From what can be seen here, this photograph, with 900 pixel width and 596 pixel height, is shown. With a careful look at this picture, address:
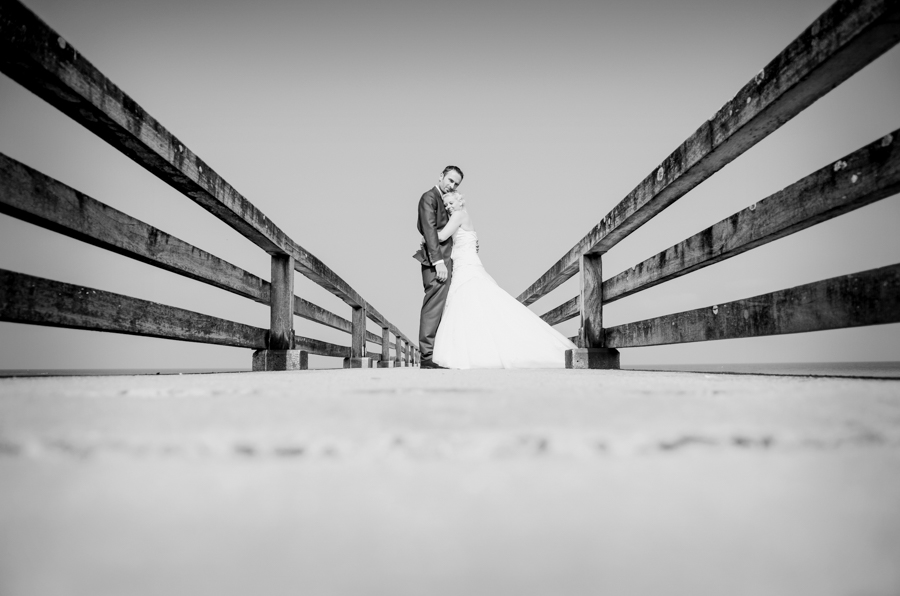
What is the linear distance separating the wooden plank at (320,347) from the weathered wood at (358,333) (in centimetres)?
28

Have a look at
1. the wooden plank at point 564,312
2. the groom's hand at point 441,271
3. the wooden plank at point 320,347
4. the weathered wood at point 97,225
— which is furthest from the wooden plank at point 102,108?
the wooden plank at point 564,312

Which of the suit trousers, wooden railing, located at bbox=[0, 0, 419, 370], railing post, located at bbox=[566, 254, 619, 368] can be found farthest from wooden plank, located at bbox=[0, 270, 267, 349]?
railing post, located at bbox=[566, 254, 619, 368]

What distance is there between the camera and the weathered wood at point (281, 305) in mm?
2939

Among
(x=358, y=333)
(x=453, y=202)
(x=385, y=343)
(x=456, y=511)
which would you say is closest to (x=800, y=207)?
(x=456, y=511)

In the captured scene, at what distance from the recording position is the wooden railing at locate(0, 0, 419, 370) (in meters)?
1.18

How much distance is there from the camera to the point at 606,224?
8.96 ft

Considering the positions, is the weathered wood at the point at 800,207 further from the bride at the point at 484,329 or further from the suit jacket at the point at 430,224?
the suit jacket at the point at 430,224

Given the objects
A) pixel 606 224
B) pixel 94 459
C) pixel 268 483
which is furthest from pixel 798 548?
pixel 606 224

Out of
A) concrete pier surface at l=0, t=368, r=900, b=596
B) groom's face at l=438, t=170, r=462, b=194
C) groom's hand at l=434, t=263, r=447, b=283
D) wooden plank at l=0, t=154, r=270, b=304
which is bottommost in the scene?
concrete pier surface at l=0, t=368, r=900, b=596

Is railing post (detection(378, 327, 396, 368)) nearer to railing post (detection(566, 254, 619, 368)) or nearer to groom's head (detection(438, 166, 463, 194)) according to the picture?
groom's head (detection(438, 166, 463, 194))

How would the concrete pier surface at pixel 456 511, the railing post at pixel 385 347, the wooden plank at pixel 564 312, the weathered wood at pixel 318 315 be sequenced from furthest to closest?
the railing post at pixel 385 347 → the wooden plank at pixel 564 312 → the weathered wood at pixel 318 315 → the concrete pier surface at pixel 456 511

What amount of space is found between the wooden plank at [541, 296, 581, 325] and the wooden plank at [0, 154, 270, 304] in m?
2.63

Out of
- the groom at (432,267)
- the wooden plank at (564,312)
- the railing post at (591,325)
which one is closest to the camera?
the railing post at (591,325)

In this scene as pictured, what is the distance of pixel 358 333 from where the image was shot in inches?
230
